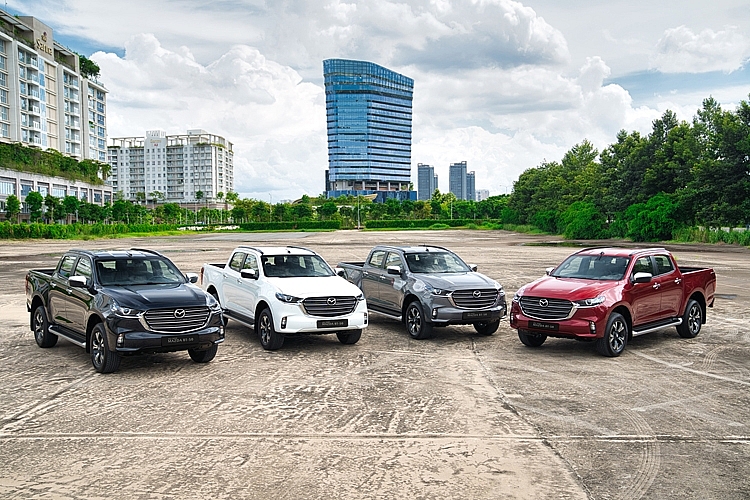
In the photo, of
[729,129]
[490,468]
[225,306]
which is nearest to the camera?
[490,468]

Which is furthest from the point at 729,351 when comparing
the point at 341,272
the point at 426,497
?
the point at 426,497

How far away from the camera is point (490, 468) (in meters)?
6.42

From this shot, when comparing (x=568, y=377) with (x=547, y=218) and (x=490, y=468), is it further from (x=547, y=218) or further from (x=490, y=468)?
(x=547, y=218)

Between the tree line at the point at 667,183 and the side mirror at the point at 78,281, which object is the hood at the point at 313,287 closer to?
the side mirror at the point at 78,281

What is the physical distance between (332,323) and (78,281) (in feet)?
13.6

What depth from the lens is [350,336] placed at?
12.9m

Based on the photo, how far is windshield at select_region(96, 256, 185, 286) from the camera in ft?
37.2

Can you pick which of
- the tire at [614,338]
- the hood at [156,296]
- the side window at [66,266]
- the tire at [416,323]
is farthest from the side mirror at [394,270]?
the side window at [66,266]

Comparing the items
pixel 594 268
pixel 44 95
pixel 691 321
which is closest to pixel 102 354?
Answer: pixel 594 268

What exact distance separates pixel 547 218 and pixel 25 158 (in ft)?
239

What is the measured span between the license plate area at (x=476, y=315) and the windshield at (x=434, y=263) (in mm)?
1584

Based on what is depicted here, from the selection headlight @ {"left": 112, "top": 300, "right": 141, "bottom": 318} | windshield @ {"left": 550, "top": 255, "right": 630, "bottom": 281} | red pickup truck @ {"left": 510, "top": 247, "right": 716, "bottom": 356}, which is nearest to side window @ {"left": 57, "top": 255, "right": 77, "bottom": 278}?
headlight @ {"left": 112, "top": 300, "right": 141, "bottom": 318}

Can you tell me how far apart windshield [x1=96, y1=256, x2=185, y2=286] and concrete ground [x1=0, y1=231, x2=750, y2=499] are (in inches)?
50.0

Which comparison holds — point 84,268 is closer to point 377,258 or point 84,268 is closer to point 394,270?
point 394,270
